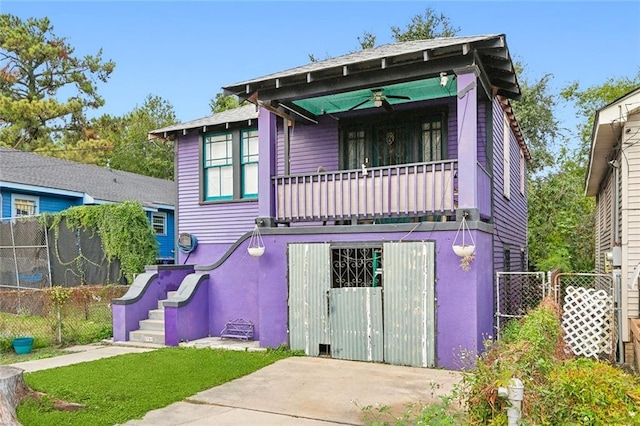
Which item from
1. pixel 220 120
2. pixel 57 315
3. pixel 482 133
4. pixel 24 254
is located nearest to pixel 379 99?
pixel 482 133

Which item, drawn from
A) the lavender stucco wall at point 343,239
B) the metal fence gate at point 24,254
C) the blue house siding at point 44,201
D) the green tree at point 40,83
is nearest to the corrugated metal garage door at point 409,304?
the lavender stucco wall at point 343,239

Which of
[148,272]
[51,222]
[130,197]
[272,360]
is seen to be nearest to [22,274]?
[51,222]

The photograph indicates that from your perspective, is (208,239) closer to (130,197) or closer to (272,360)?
(272,360)

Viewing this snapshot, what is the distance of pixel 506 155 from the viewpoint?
10.8m

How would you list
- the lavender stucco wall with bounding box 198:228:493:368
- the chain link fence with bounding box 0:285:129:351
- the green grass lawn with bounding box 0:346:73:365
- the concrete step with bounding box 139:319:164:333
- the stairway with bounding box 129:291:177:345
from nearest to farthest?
the lavender stucco wall with bounding box 198:228:493:368 < the green grass lawn with bounding box 0:346:73:365 < the stairway with bounding box 129:291:177:345 < the chain link fence with bounding box 0:285:129:351 < the concrete step with bounding box 139:319:164:333

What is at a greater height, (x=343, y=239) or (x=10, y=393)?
(x=343, y=239)

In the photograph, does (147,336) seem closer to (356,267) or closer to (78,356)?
(78,356)

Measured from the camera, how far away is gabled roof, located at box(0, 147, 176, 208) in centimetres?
1691

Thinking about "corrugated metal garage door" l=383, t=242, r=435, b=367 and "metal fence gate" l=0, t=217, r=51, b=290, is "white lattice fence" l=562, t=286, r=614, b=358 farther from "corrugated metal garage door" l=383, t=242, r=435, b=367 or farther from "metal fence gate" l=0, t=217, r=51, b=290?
"metal fence gate" l=0, t=217, r=51, b=290

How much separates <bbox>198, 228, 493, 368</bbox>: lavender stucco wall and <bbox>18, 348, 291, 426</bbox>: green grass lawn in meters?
0.79

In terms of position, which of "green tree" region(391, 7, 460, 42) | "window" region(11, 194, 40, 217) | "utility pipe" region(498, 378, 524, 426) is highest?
"green tree" region(391, 7, 460, 42)

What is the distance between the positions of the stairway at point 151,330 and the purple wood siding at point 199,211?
257cm

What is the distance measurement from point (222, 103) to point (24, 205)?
53.7ft

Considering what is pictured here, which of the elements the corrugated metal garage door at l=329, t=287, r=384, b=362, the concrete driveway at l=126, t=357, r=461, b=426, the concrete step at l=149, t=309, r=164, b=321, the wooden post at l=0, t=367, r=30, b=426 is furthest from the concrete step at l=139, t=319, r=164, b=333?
the wooden post at l=0, t=367, r=30, b=426
